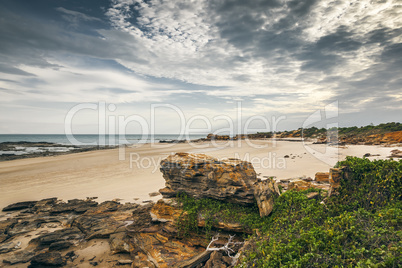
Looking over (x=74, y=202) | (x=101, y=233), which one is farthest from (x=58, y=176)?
(x=101, y=233)

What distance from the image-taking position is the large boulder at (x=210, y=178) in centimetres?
723

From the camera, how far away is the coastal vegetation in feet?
11.5

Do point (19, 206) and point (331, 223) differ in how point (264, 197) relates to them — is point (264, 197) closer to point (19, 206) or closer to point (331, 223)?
point (331, 223)

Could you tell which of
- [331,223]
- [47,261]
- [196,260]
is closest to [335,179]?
[331,223]

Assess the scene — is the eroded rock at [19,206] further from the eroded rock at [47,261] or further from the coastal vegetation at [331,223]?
the coastal vegetation at [331,223]

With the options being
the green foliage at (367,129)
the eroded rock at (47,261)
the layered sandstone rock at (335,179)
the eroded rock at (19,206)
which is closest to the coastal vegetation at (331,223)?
the layered sandstone rock at (335,179)

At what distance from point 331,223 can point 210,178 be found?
4.12 m

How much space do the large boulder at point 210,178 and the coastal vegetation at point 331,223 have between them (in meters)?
0.36

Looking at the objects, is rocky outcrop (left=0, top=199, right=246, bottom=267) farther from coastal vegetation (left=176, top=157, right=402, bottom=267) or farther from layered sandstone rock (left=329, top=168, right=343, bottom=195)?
layered sandstone rock (left=329, top=168, right=343, bottom=195)

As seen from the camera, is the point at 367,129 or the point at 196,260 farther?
the point at 367,129

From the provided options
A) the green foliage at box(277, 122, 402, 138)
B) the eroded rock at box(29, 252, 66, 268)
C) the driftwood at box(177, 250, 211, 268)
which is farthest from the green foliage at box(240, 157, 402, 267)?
the green foliage at box(277, 122, 402, 138)

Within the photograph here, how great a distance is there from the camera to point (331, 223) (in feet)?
14.9

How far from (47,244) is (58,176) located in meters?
14.9

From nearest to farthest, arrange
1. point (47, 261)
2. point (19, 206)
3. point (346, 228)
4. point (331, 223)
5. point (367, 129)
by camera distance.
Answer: point (346, 228) < point (331, 223) < point (47, 261) < point (19, 206) < point (367, 129)
